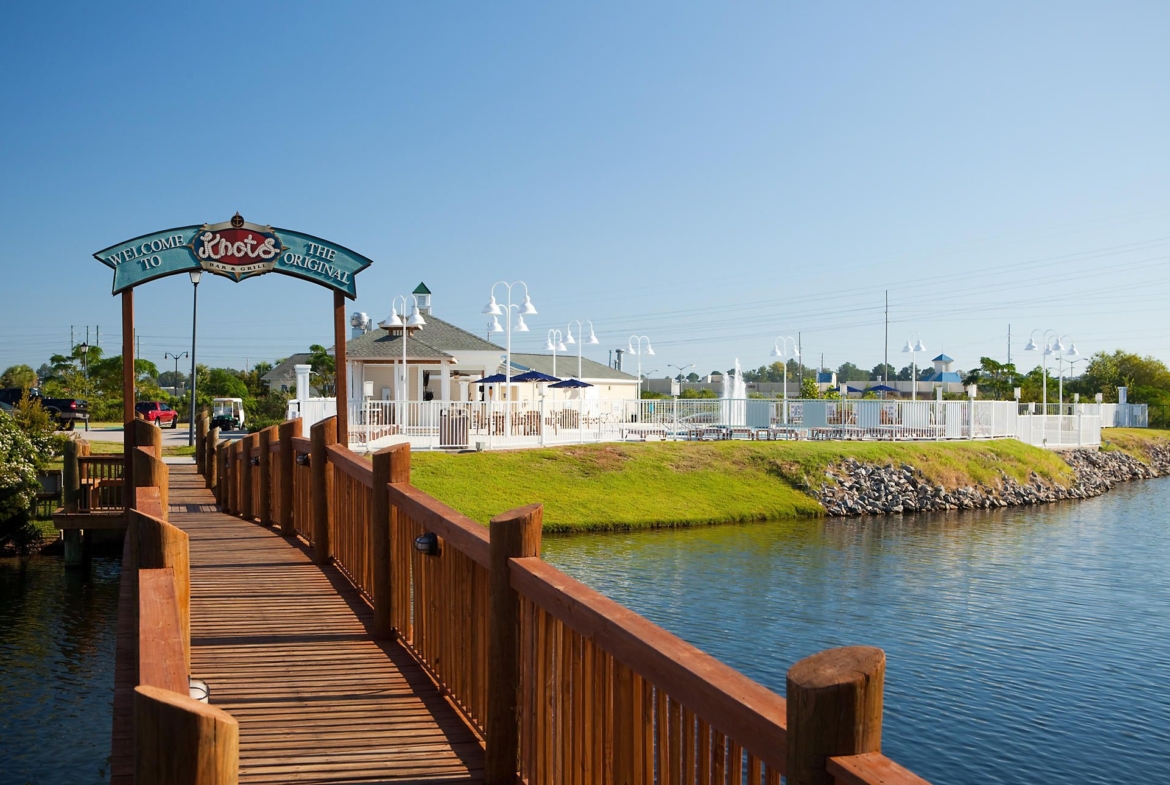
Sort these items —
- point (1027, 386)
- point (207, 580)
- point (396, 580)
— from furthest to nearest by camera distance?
point (1027, 386)
point (207, 580)
point (396, 580)

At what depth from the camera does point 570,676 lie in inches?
156

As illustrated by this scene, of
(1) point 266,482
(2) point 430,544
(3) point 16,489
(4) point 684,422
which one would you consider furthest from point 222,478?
(4) point 684,422

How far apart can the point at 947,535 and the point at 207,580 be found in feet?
74.1

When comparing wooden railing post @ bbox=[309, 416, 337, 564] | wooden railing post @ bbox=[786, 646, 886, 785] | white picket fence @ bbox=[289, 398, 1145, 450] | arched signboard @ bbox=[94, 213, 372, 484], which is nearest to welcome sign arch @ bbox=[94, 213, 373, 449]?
arched signboard @ bbox=[94, 213, 372, 484]

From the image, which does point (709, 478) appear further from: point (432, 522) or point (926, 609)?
point (432, 522)

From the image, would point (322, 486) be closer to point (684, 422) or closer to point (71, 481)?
point (71, 481)

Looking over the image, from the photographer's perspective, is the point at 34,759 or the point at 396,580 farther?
the point at 34,759

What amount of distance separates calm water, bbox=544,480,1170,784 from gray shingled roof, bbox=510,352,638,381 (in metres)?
30.8

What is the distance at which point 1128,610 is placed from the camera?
17203 mm

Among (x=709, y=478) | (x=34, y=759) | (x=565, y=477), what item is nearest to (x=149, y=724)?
(x=34, y=759)

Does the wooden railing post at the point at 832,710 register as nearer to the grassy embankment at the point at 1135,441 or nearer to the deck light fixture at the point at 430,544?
the deck light fixture at the point at 430,544

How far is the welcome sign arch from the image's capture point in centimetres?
1230

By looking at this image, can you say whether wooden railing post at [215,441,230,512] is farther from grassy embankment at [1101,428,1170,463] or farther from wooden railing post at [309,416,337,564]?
grassy embankment at [1101,428,1170,463]

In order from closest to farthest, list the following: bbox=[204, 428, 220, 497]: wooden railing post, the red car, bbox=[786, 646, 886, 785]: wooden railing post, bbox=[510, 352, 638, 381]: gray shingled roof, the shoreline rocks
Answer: bbox=[786, 646, 886, 785]: wooden railing post < bbox=[204, 428, 220, 497]: wooden railing post < the shoreline rocks < the red car < bbox=[510, 352, 638, 381]: gray shingled roof
